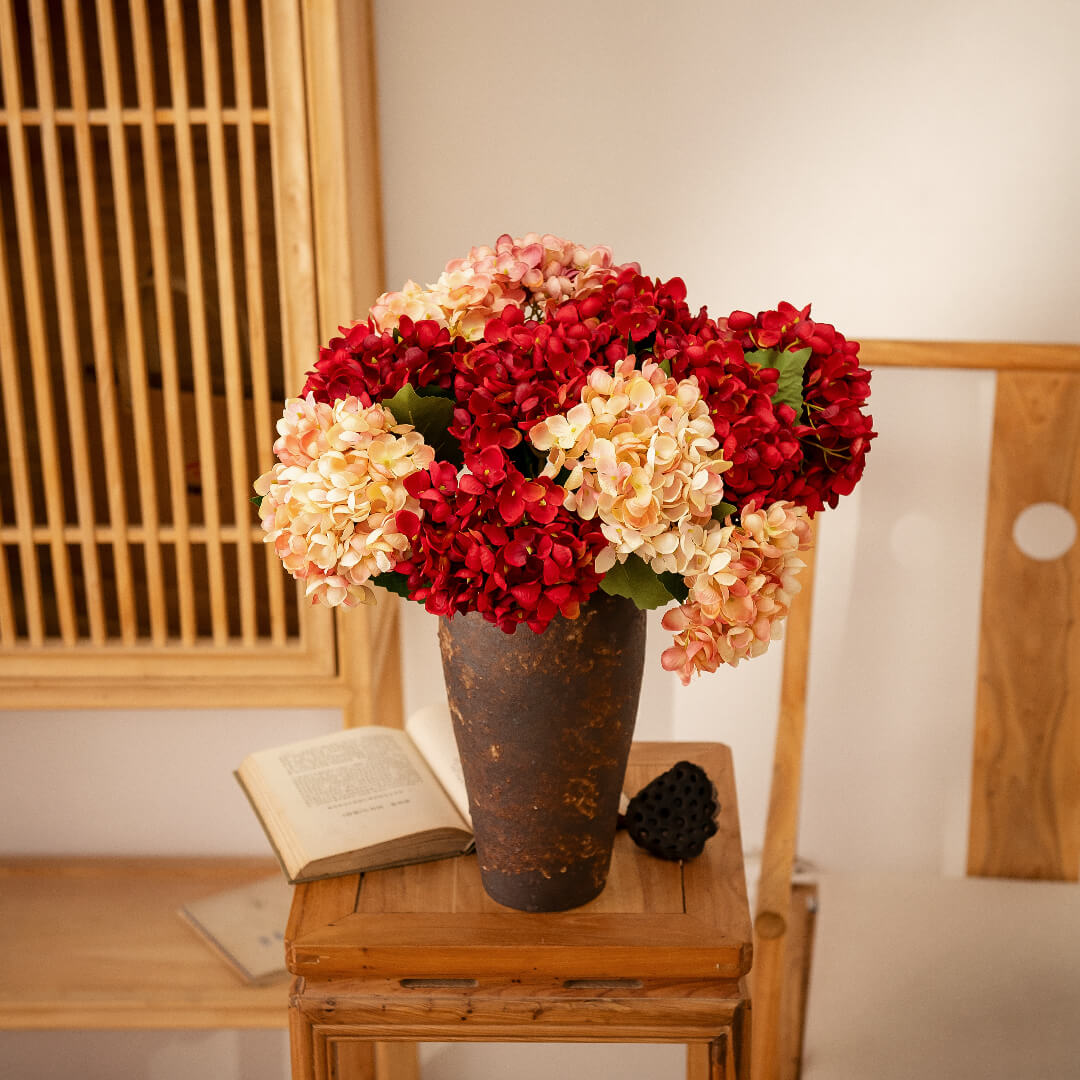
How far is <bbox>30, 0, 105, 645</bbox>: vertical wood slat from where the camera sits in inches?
54.1

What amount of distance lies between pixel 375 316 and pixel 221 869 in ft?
4.28

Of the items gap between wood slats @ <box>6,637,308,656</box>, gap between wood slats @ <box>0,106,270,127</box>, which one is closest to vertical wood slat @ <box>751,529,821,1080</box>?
gap between wood slats @ <box>6,637,308,656</box>

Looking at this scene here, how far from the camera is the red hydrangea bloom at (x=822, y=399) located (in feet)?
2.77

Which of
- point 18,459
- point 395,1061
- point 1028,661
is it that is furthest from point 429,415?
point 395,1061

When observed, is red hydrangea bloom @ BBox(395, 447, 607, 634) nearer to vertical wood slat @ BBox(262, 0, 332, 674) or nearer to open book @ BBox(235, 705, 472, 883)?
open book @ BBox(235, 705, 472, 883)

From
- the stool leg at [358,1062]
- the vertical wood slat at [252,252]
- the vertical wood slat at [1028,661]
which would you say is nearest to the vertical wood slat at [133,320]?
the vertical wood slat at [252,252]

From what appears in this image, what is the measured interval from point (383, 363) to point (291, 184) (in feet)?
2.23

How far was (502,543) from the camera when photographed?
756 mm

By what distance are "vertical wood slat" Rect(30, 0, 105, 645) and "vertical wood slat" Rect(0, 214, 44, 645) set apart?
0.20ft

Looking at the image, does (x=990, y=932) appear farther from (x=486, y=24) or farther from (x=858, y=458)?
(x=486, y=24)

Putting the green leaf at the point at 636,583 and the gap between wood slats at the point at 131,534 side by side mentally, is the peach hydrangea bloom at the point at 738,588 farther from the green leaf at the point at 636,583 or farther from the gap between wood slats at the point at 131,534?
the gap between wood slats at the point at 131,534

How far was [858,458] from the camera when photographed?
2.83 feet

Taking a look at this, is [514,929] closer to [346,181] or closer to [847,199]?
[346,181]

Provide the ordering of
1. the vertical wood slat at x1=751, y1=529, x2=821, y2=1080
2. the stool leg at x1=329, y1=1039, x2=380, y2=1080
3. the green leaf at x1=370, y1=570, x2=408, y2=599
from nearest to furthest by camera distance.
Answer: the green leaf at x1=370, y1=570, x2=408, y2=599 → the vertical wood slat at x1=751, y1=529, x2=821, y2=1080 → the stool leg at x1=329, y1=1039, x2=380, y2=1080
